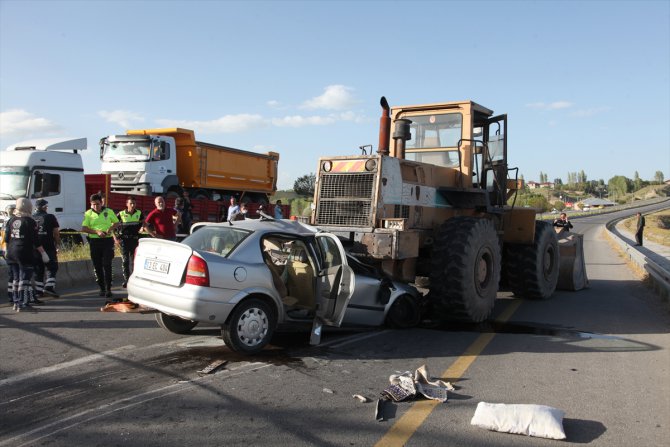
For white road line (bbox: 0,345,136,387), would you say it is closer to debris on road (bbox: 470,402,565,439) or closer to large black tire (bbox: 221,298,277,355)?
large black tire (bbox: 221,298,277,355)

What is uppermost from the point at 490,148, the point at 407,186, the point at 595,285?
the point at 490,148

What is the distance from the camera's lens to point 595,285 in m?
12.9

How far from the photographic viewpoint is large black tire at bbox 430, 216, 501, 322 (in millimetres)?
7450

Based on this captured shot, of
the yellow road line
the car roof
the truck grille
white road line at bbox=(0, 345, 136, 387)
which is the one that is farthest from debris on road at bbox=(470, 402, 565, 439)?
the truck grille

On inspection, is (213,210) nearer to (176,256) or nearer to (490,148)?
(490,148)

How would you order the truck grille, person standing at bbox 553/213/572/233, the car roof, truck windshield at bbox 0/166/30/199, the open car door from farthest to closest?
truck windshield at bbox 0/166/30/199
person standing at bbox 553/213/572/233
the truck grille
the car roof
the open car door

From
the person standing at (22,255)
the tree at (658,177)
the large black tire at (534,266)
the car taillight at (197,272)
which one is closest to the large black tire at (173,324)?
the car taillight at (197,272)

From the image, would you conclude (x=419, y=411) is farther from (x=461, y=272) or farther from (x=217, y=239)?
(x=461, y=272)

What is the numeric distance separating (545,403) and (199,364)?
3201 mm

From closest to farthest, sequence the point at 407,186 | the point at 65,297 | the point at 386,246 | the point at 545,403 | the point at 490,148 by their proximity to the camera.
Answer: the point at 545,403
the point at 386,246
the point at 407,186
the point at 65,297
the point at 490,148

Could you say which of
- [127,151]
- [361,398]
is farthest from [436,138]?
[127,151]

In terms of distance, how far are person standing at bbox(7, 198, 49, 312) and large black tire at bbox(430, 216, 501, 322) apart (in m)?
5.96

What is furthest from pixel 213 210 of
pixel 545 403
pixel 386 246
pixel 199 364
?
pixel 545 403

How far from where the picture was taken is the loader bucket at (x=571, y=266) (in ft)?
38.3
